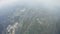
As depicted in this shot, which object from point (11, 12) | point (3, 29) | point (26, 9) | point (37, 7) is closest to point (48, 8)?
point (37, 7)

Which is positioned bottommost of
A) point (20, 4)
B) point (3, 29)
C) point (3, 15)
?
point (3, 29)

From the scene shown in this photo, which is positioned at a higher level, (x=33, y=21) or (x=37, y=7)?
(x=37, y=7)

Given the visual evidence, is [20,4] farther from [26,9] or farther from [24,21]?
[24,21]

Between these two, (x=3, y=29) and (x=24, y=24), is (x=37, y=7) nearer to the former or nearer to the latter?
(x=24, y=24)

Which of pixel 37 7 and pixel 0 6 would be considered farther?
pixel 0 6

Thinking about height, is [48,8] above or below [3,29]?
above

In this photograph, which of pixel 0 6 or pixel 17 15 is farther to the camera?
pixel 0 6

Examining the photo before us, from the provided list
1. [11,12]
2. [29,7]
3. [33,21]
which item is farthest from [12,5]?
[33,21]

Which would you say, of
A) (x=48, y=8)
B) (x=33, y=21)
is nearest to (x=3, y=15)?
(x=33, y=21)
